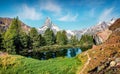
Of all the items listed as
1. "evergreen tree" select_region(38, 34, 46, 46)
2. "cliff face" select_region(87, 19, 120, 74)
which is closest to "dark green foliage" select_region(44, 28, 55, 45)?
"evergreen tree" select_region(38, 34, 46, 46)

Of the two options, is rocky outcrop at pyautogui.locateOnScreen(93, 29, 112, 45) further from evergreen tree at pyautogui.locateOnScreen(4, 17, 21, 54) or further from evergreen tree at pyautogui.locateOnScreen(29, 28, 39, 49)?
evergreen tree at pyautogui.locateOnScreen(29, 28, 39, 49)

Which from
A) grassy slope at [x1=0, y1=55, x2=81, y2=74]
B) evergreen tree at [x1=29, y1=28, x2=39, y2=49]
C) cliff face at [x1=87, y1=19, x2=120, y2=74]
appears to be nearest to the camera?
cliff face at [x1=87, y1=19, x2=120, y2=74]

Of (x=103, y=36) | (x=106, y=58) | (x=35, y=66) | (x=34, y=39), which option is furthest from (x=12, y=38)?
(x=106, y=58)

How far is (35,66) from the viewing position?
23.5 metres

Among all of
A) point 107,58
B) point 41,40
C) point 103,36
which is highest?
point 41,40

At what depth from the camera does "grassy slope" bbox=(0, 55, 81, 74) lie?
22281 mm

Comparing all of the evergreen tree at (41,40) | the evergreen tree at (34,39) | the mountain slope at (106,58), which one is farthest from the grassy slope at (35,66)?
the evergreen tree at (41,40)

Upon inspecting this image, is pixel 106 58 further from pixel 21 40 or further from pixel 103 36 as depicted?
Answer: pixel 21 40

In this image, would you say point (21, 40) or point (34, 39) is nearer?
point (21, 40)

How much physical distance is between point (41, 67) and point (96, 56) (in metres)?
6.15

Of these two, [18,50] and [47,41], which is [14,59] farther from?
[47,41]

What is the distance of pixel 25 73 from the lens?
74.5 ft

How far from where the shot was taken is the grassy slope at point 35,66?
2228 centimetres

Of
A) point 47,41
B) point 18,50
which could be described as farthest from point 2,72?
point 47,41
